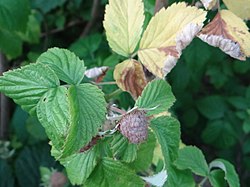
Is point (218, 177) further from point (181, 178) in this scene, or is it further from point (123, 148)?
point (123, 148)

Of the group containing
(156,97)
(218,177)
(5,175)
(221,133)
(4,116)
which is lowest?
(221,133)

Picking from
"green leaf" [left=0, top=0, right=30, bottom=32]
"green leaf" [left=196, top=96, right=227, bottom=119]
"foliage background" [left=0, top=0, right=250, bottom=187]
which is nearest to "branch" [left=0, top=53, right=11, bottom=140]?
"foliage background" [left=0, top=0, right=250, bottom=187]

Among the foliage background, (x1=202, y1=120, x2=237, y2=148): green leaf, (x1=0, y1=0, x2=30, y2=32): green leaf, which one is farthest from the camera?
(x1=202, y1=120, x2=237, y2=148): green leaf

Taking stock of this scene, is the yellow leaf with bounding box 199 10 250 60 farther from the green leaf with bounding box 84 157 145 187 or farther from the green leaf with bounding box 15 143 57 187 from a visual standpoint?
the green leaf with bounding box 15 143 57 187

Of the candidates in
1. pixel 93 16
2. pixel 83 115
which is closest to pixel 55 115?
pixel 83 115

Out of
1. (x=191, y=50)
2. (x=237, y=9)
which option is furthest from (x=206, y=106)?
(x=237, y=9)
